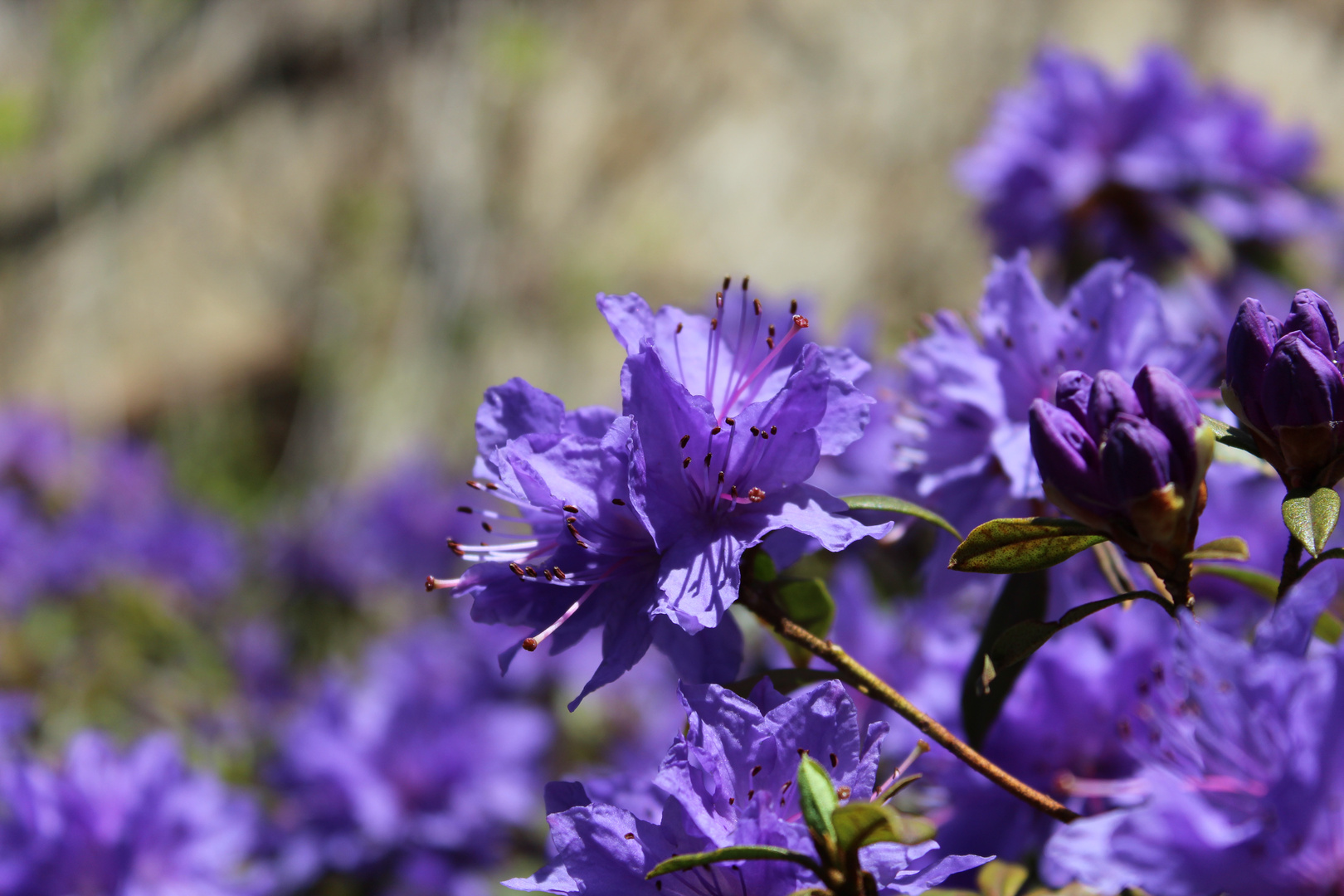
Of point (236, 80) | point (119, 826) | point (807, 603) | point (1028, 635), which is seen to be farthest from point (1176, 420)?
point (236, 80)

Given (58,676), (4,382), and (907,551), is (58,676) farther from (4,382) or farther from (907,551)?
(4,382)

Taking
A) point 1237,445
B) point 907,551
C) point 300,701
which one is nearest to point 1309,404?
point 1237,445

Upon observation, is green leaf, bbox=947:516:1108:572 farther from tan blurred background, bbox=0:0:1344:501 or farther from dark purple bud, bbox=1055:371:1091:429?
tan blurred background, bbox=0:0:1344:501

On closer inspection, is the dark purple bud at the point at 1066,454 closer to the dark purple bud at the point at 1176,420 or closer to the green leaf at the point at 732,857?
the dark purple bud at the point at 1176,420

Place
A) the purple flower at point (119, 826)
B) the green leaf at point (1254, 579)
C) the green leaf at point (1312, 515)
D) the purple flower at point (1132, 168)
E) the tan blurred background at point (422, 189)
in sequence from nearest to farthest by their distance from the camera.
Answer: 1. the green leaf at point (1312, 515)
2. the green leaf at point (1254, 579)
3. the purple flower at point (119, 826)
4. the purple flower at point (1132, 168)
5. the tan blurred background at point (422, 189)

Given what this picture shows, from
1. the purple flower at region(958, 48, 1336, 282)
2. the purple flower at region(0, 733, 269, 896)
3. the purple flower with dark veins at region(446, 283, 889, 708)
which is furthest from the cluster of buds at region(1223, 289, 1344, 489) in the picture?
the purple flower at region(0, 733, 269, 896)

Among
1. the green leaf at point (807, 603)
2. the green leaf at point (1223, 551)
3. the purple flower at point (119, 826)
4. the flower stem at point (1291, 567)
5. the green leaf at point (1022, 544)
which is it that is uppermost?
the purple flower at point (119, 826)

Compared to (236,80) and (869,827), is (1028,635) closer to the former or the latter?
(869,827)

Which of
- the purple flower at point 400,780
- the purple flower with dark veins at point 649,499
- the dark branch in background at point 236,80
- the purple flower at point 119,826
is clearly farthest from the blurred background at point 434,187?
the purple flower with dark veins at point 649,499
